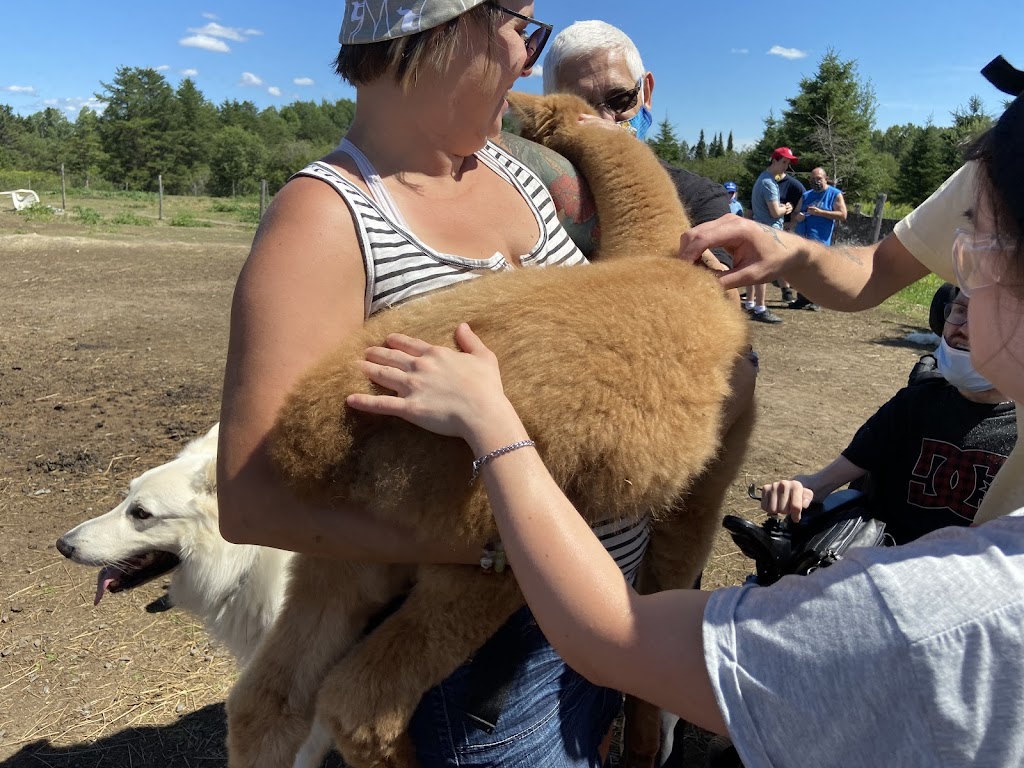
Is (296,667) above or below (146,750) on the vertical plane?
above

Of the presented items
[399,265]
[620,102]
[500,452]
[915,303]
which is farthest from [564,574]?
[915,303]

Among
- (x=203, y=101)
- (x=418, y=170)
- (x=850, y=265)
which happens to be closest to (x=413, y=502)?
(x=418, y=170)

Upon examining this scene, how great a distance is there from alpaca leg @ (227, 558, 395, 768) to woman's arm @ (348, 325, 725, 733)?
0.54 m

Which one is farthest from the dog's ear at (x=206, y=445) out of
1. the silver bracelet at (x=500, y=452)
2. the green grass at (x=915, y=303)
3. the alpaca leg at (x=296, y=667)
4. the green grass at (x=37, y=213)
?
the green grass at (x=37, y=213)

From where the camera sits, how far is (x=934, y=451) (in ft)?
9.02

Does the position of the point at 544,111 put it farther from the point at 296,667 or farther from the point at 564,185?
the point at 296,667

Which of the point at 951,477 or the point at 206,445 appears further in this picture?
the point at 206,445

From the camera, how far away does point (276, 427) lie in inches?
52.0

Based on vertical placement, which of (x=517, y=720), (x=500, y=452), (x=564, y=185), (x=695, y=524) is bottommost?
(x=517, y=720)

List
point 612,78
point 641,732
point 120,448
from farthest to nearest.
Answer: point 120,448 → point 612,78 → point 641,732

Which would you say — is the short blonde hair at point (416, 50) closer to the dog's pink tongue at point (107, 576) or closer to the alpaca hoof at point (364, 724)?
the alpaca hoof at point (364, 724)

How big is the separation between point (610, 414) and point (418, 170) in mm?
740

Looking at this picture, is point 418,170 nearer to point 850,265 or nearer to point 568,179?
point 568,179

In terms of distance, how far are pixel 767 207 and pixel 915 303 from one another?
378cm
